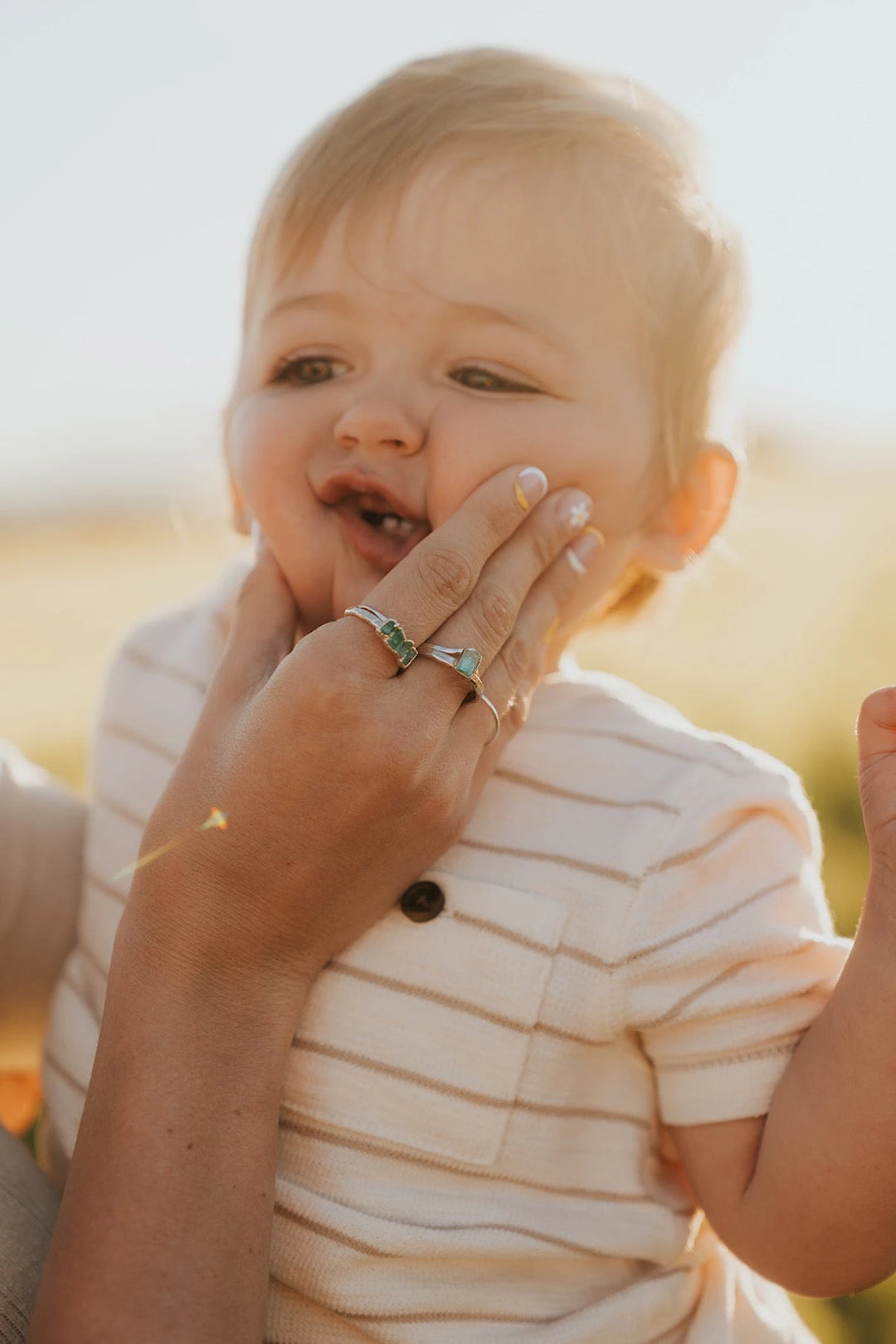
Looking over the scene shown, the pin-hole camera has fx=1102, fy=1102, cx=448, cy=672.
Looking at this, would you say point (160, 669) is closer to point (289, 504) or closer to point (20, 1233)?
point (289, 504)

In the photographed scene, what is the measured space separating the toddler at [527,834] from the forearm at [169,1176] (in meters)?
0.14

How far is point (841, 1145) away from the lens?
4.65 feet

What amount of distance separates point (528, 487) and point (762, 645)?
3.59 m

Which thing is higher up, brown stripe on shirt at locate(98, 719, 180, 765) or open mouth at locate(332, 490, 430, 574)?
open mouth at locate(332, 490, 430, 574)

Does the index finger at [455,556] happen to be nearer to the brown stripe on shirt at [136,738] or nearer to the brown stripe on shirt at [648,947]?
the brown stripe on shirt at [648,947]

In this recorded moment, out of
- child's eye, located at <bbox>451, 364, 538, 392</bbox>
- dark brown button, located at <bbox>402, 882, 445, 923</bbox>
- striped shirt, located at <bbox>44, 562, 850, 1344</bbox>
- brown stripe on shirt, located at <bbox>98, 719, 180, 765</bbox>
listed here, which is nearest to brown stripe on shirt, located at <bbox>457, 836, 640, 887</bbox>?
striped shirt, located at <bbox>44, 562, 850, 1344</bbox>

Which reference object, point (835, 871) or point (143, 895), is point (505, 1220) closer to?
point (143, 895)

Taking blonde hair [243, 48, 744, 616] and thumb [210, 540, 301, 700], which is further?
blonde hair [243, 48, 744, 616]

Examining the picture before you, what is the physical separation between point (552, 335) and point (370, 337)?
29cm

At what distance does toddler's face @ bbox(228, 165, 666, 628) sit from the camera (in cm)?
169

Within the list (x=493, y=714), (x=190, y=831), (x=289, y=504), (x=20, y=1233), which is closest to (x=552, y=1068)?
(x=493, y=714)

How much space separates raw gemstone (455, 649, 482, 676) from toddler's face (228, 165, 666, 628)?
0.25 metres

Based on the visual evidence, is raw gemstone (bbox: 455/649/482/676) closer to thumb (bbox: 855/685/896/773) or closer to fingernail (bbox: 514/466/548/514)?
fingernail (bbox: 514/466/548/514)

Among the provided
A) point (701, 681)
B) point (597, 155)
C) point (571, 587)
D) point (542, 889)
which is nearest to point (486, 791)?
point (542, 889)
